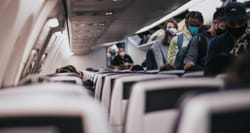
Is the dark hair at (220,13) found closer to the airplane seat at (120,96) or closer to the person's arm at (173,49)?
the person's arm at (173,49)

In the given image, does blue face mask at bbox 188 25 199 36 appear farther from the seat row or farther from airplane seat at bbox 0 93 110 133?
airplane seat at bbox 0 93 110 133

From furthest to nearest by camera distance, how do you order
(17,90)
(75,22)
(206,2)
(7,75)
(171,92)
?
(75,22), (206,2), (7,75), (171,92), (17,90)

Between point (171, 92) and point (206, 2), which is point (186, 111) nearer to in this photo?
point (171, 92)

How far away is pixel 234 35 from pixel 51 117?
427cm

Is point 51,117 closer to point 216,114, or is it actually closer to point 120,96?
point 216,114

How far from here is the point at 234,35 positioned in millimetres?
5582

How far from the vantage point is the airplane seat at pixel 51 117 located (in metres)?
1.57

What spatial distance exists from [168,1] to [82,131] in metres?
9.54

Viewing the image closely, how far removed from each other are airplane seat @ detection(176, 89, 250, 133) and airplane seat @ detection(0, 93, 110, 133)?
0.26 metres

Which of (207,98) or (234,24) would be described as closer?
(207,98)

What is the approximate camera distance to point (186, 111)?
154cm

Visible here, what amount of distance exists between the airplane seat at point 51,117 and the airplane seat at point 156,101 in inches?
40.1

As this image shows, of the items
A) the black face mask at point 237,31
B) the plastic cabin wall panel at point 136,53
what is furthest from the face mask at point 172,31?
the plastic cabin wall panel at point 136,53

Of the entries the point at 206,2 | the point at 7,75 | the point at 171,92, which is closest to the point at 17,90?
the point at 171,92
